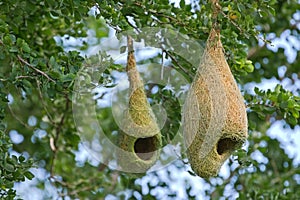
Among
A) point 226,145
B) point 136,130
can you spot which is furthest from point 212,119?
point 136,130

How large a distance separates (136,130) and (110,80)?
6.3 inches

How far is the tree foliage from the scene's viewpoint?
2.32 m

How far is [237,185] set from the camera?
3.49m

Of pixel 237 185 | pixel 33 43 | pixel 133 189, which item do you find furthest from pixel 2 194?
pixel 237 185

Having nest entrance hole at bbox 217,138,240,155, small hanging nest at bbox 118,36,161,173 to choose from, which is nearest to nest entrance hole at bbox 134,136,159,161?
small hanging nest at bbox 118,36,161,173

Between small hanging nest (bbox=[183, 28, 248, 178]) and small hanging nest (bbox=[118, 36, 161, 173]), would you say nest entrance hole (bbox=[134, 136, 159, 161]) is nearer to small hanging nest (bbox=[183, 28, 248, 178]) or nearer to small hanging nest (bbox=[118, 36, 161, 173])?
small hanging nest (bbox=[118, 36, 161, 173])

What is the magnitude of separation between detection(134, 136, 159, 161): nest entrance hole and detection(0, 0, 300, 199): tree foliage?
0.38ft

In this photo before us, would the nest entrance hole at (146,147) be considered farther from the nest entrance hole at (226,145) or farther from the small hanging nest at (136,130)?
the nest entrance hole at (226,145)

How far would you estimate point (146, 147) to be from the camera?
2.42 metres

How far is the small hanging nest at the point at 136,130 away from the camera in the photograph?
2316 mm

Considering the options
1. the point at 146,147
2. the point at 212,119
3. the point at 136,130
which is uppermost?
the point at 212,119

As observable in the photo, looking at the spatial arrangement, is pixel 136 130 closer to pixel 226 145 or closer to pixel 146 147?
pixel 146 147

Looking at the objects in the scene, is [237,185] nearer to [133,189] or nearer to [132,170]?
[133,189]

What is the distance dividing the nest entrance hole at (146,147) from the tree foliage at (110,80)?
12 cm
